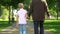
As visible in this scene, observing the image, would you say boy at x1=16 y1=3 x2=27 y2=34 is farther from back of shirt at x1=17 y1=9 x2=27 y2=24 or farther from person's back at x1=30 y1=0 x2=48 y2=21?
person's back at x1=30 y1=0 x2=48 y2=21

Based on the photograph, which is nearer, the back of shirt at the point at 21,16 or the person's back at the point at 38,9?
the person's back at the point at 38,9

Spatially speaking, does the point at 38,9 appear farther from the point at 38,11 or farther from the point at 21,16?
the point at 21,16

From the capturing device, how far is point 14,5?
107 ft

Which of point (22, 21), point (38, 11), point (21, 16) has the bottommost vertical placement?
point (22, 21)

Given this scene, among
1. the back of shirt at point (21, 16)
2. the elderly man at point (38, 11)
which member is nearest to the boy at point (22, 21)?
the back of shirt at point (21, 16)

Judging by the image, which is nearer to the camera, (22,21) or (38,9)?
(38,9)

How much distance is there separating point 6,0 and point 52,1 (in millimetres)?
5886

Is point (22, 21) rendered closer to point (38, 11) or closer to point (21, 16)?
point (21, 16)

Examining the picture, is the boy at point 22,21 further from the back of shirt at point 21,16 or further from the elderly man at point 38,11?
the elderly man at point 38,11

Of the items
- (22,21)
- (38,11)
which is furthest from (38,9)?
(22,21)

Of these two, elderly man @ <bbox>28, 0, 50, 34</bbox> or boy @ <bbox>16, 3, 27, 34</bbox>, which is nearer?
elderly man @ <bbox>28, 0, 50, 34</bbox>

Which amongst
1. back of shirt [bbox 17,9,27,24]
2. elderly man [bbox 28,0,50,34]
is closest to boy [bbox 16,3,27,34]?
back of shirt [bbox 17,9,27,24]

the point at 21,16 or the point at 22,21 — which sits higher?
the point at 21,16

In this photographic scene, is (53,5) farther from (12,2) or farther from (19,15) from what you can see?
(19,15)
